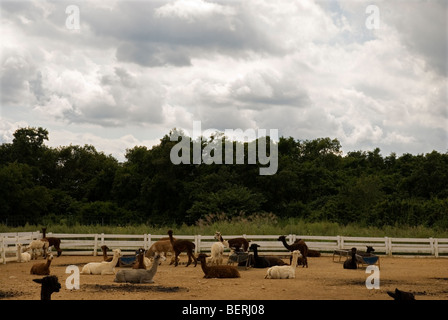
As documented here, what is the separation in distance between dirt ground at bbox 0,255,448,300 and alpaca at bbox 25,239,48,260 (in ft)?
7.77

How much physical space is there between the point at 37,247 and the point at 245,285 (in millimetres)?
11763

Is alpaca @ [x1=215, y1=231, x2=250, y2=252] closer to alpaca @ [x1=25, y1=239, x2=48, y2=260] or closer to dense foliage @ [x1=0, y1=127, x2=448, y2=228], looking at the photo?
alpaca @ [x1=25, y1=239, x2=48, y2=260]

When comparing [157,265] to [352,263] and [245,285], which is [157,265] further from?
[352,263]

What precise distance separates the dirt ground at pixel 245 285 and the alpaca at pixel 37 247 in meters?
2.37

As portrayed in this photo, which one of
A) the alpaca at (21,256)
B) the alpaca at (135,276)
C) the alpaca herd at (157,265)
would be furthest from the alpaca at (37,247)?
the alpaca at (135,276)

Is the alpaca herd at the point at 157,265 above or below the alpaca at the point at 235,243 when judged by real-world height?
below

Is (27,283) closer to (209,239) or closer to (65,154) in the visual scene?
(209,239)

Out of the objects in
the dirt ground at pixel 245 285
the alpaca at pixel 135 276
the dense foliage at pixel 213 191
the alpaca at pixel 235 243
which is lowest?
the dirt ground at pixel 245 285

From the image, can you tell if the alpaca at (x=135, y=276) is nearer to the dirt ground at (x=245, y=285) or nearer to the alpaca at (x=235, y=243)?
the dirt ground at (x=245, y=285)

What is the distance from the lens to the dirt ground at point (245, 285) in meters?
12.9

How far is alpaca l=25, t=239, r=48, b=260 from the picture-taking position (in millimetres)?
23234

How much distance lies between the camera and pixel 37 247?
23406mm

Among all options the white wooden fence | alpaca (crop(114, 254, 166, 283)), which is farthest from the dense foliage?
alpaca (crop(114, 254, 166, 283))

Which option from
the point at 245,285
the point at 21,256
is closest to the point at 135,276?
the point at 245,285
